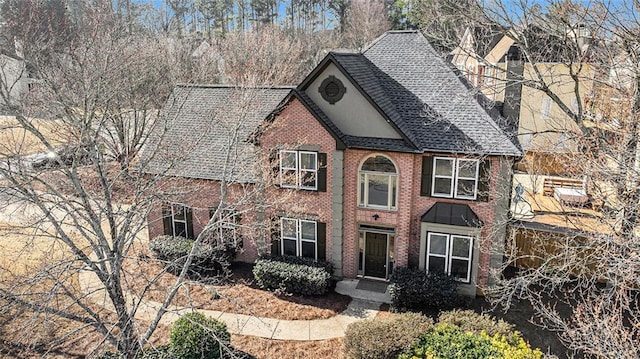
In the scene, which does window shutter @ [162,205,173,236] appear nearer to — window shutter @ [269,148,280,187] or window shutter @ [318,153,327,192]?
window shutter @ [269,148,280,187]

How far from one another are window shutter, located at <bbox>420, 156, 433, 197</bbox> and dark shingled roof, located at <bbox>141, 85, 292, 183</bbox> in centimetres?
661

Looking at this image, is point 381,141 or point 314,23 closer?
point 381,141

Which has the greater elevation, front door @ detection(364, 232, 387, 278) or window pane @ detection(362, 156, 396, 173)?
window pane @ detection(362, 156, 396, 173)

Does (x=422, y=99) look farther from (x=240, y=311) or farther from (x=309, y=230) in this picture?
(x=240, y=311)

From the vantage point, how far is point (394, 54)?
63.6 feet

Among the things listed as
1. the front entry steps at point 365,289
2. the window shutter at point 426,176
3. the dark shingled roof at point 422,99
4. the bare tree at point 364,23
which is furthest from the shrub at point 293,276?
the bare tree at point 364,23

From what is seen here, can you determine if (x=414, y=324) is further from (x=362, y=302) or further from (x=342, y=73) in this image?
(x=342, y=73)

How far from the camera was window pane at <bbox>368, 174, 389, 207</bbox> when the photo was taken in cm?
1711

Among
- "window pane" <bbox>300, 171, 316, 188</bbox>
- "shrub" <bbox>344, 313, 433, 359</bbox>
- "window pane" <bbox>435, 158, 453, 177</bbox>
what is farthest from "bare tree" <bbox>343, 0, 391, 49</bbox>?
"shrub" <bbox>344, 313, 433, 359</bbox>

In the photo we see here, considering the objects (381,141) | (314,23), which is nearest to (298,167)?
(381,141)

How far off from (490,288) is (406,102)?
298 inches

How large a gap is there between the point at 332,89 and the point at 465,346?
9.94m

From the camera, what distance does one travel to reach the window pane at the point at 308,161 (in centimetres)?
1752

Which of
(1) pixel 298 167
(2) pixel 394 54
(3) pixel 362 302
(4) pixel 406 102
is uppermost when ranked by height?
(2) pixel 394 54
